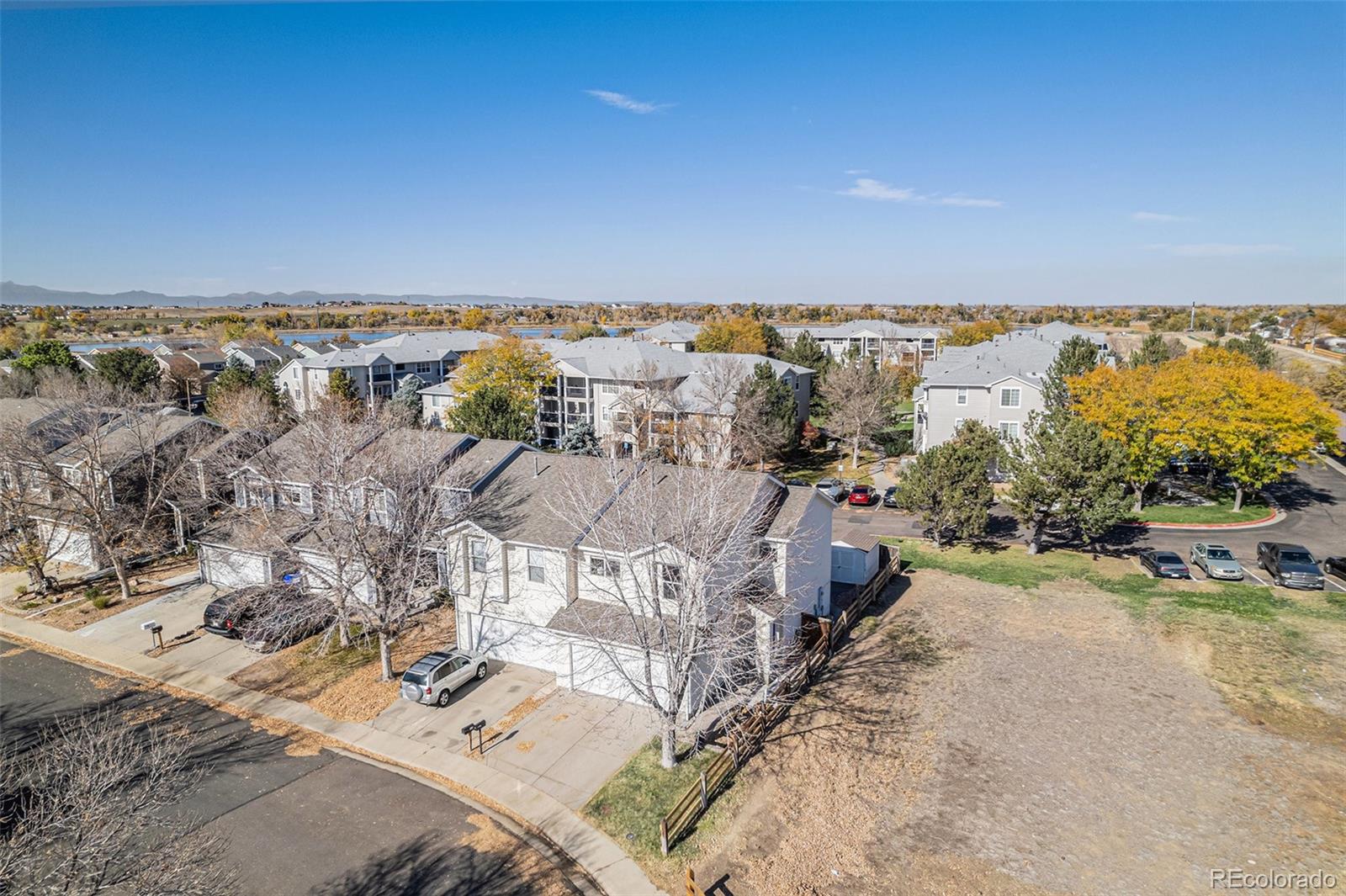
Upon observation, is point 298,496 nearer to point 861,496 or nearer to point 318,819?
point 318,819

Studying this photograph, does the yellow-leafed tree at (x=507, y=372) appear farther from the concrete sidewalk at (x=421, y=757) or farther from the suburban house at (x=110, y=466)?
the concrete sidewalk at (x=421, y=757)

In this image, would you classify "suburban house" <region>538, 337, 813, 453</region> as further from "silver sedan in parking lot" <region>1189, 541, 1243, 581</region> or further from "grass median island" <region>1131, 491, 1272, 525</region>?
"silver sedan in parking lot" <region>1189, 541, 1243, 581</region>

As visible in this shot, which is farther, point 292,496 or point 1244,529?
point 1244,529

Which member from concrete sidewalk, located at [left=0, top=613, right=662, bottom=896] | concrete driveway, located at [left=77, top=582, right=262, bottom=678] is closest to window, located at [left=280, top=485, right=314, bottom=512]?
concrete driveway, located at [left=77, top=582, right=262, bottom=678]

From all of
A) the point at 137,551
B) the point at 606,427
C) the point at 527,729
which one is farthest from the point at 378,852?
the point at 606,427

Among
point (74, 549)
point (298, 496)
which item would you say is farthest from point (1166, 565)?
point (74, 549)

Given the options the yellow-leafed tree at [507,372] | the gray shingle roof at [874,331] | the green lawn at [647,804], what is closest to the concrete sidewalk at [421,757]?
the green lawn at [647,804]

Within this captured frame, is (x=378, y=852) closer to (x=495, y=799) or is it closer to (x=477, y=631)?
(x=495, y=799)
